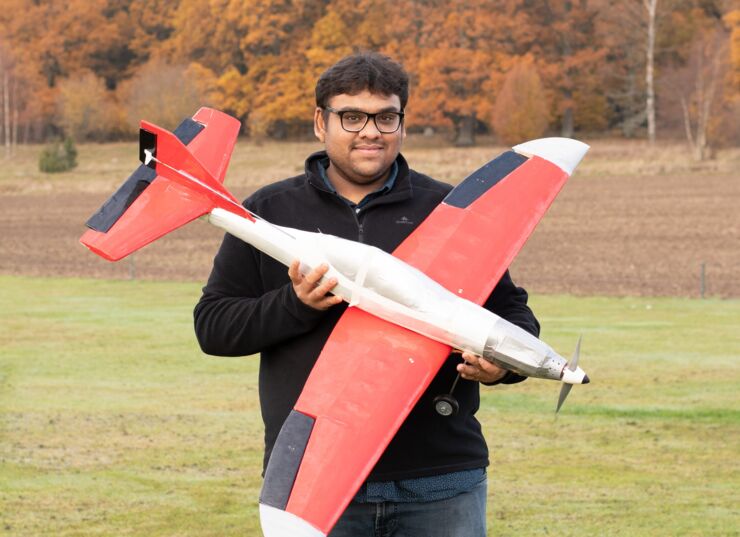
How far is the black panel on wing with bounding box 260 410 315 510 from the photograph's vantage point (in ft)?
11.2

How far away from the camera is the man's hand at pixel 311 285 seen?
3600 mm

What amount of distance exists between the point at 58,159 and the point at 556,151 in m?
54.7

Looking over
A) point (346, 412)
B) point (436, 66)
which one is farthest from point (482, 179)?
point (436, 66)

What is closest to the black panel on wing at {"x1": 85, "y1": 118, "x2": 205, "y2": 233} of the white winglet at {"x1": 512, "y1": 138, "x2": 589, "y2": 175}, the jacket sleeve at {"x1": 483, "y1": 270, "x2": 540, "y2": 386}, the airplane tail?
the airplane tail

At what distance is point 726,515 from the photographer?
7.34 m

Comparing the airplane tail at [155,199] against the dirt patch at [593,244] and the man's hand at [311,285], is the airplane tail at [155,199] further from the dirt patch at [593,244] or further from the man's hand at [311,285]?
the dirt patch at [593,244]

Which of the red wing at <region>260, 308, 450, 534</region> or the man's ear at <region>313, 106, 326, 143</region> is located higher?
the man's ear at <region>313, 106, 326, 143</region>

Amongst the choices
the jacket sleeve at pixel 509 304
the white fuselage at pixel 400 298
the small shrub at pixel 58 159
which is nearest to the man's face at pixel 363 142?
the white fuselage at pixel 400 298

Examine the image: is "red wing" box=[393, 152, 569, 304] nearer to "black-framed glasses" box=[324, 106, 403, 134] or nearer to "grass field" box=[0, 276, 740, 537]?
"black-framed glasses" box=[324, 106, 403, 134]

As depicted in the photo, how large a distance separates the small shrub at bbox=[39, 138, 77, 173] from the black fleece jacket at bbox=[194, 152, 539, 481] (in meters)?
54.5

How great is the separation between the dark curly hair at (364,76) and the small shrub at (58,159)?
54607 millimetres

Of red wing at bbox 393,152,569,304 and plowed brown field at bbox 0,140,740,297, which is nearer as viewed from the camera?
red wing at bbox 393,152,569,304

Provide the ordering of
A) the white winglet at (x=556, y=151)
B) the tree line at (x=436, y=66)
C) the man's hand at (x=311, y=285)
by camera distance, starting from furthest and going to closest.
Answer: the tree line at (x=436, y=66) < the white winglet at (x=556, y=151) < the man's hand at (x=311, y=285)

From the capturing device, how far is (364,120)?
12.4ft
